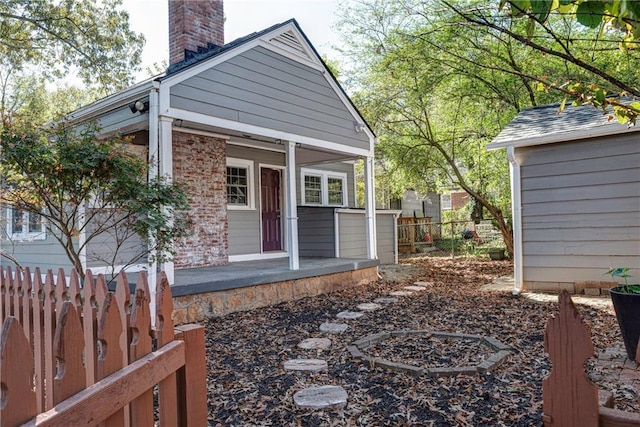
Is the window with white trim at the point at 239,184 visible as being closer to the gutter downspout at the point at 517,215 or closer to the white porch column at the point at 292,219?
the white porch column at the point at 292,219

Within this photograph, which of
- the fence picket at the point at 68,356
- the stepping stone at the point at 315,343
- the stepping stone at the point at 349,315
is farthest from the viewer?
the stepping stone at the point at 349,315

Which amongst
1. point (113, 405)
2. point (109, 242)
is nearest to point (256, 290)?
point (109, 242)

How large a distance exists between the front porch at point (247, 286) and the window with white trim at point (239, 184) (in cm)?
166

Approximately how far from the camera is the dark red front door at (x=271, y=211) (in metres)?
9.38

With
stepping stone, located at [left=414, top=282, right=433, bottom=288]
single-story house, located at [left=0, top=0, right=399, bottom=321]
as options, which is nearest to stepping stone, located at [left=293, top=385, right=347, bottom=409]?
single-story house, located at [left=0, top=0, right=399, bottom=321]

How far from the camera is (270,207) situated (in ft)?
31.3

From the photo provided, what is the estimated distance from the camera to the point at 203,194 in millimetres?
7508

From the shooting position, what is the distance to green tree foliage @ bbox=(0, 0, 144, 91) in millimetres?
11812

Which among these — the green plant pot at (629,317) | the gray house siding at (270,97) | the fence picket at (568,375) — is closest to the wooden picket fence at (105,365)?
the fence picket at (568,375)

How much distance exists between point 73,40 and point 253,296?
37.7ft

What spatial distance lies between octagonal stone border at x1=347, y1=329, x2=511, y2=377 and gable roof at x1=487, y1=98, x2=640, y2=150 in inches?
142

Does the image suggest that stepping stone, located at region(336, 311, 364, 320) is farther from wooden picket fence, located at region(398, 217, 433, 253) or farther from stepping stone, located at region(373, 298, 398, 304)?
wooden picket fence, located at region(398, 217, 433, 253)

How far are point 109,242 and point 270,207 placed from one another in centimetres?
389

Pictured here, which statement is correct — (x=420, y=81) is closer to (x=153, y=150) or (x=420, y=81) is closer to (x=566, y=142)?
(x=566, y=142)
